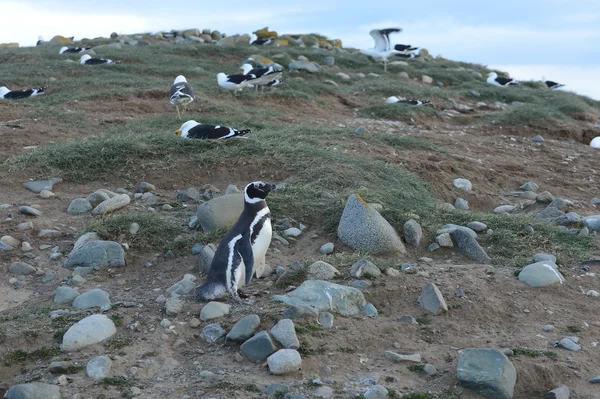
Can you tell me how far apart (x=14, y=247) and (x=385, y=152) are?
4.15 m

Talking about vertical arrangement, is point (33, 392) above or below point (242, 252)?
below

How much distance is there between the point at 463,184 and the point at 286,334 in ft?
13.4

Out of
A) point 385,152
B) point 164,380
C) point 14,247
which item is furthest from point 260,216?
point 385,152

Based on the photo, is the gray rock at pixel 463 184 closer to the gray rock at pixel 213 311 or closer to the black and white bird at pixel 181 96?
the gray rock at pixel 213 311

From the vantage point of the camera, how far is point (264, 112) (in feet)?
34.0

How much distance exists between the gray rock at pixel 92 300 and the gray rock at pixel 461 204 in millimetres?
3718

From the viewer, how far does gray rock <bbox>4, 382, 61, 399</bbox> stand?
3291 millimetres

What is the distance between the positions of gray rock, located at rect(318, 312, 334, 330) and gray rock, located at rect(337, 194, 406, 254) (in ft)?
4.02

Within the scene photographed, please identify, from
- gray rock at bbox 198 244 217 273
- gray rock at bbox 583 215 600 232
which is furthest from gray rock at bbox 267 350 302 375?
gray rock at bbox 583 215 600 232

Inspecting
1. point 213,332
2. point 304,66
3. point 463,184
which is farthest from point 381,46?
point 213,332

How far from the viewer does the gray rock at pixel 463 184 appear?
23.8ft

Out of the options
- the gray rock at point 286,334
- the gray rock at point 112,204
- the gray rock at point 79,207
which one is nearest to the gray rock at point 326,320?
the gray rock at point 286,334

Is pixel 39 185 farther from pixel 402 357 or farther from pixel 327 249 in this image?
pixel 402 357

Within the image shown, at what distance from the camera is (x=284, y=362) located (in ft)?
11.6
